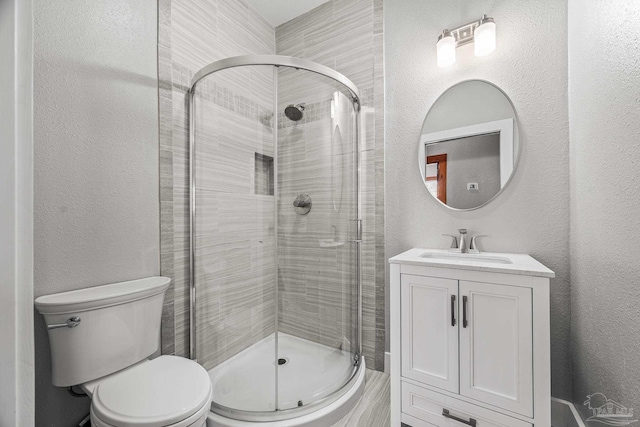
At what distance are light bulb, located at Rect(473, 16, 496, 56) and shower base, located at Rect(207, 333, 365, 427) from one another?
1.93 metres

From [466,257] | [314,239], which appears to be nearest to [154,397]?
[314,239]

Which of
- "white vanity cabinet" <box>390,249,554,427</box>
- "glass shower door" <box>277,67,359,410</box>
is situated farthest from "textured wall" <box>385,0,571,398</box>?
"glass shower door" <box>277,67,359,410</box>

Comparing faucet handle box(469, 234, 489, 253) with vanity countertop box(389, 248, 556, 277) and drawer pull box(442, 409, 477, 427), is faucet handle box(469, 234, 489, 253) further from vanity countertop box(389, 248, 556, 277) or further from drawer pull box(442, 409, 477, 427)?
drawer pull box(442, 409, 477, 427)

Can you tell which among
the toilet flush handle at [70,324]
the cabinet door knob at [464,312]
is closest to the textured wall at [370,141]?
the cabinet door knob at [464,312]

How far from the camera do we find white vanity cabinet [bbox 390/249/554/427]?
3.64 feet

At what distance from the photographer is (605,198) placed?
1.03 meters

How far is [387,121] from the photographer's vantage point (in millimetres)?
1878

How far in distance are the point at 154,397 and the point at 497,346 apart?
137cm

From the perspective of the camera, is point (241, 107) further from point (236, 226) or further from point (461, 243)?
point (461, 243)

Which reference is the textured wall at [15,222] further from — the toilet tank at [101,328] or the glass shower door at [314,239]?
the glass shower door at [314,239]

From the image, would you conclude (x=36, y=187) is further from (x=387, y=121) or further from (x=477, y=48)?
(x=477, y=48)

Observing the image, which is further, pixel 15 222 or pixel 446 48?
pixel 446 48

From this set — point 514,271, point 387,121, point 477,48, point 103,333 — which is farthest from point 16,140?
point 477,48

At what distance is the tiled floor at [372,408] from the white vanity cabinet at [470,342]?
0.36 feet
